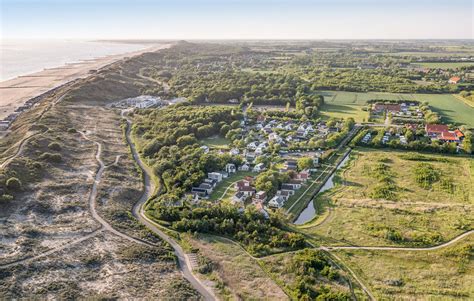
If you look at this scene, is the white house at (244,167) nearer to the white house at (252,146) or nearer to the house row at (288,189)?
the house row at (288,189)

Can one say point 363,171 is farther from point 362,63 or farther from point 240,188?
point 362,63

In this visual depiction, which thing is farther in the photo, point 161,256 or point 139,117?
point 139,117

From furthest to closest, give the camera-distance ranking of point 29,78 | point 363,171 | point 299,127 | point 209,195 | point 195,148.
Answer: point 29,78 < point 299,127 < point 195,148 < point 363,171 < point 209,195

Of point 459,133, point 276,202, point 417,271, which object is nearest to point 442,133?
point 459,133

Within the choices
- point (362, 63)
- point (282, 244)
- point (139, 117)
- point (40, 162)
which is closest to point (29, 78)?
point (139, 117)

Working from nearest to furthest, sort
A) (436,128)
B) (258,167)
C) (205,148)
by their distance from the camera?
(258,167) → (205,148) → (436,128)

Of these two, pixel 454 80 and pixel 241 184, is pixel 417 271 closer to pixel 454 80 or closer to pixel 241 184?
pixel 241 184

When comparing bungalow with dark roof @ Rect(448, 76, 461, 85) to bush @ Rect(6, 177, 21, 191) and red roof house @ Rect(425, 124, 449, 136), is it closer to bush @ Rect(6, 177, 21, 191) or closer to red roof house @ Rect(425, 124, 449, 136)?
red roof house @ Rect(425, 124, 449, 136)
